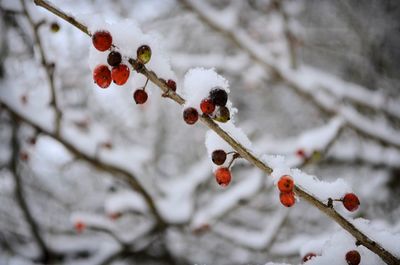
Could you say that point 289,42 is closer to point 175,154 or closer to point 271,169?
point 271,169

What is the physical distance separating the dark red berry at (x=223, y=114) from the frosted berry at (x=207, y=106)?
2 cm

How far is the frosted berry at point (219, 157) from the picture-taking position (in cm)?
130

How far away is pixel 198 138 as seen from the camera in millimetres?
7859

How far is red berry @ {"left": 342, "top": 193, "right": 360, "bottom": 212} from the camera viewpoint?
4.42 ft

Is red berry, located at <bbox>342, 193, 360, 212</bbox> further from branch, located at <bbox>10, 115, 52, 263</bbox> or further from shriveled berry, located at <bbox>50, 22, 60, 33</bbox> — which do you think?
branch, located at <bbox>10, 115, 52, 263</bbox>

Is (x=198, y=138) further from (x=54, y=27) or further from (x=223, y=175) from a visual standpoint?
(x=223, y=175)

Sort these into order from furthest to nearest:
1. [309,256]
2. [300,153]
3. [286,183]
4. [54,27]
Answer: [300,153], [54,27], [309,256], [286,183]

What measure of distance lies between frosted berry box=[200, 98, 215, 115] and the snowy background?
0.06m

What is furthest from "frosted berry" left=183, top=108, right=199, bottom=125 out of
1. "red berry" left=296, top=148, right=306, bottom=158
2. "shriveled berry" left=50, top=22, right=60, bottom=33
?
"red berry" left=296, top=148, right=306, bottom=158

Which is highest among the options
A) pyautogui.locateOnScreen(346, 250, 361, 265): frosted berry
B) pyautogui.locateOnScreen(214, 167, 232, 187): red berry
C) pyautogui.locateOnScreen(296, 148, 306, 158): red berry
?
pyautogui.locateOnScreen(296, 148, 306, 158): red berry

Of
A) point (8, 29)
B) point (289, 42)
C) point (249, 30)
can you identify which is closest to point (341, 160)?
point (289, 42)

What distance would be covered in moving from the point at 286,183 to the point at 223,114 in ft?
1.02

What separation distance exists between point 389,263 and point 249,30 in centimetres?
592

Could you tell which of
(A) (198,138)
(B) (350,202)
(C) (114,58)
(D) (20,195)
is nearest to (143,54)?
(C) (114,58)
